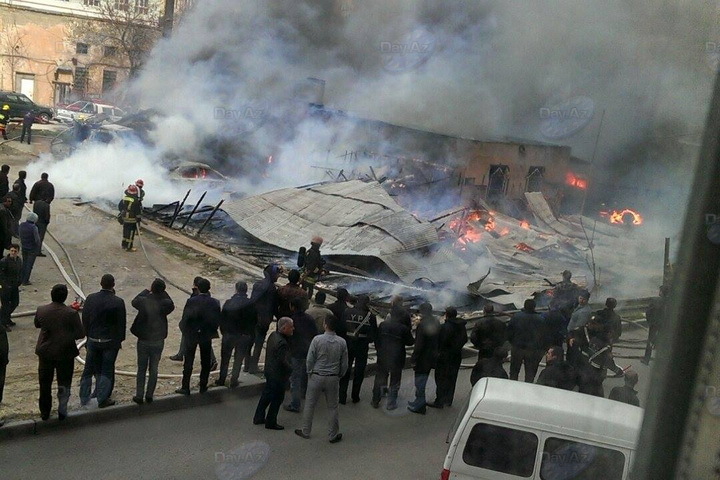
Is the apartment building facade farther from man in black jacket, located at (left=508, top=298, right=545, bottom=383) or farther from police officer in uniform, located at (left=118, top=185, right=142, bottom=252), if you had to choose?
man in black jacket, located at (left=508, top=298, right=545, bottom=383)

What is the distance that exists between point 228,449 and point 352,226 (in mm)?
6675

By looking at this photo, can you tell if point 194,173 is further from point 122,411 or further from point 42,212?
point 122,411

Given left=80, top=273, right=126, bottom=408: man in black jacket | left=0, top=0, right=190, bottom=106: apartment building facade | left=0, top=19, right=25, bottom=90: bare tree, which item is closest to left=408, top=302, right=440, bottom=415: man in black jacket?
left=80, top=273, right=126, bottom=408: man in black jacket

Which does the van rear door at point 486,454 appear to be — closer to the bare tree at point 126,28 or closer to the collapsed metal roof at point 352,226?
the collapsed metal roof at point 352,226

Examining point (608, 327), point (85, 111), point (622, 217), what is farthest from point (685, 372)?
point (85, 111)

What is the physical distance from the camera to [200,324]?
22.3 ft

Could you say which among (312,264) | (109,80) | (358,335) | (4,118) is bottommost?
(358,335)

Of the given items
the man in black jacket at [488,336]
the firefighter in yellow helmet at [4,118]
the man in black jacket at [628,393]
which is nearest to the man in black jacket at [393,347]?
the man in black jacket at [488,336]

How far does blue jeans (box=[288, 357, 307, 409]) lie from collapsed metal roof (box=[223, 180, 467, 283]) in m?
4.27

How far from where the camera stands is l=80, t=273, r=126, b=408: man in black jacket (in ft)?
20.4

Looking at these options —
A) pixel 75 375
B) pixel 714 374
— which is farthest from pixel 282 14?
pixel 714 374

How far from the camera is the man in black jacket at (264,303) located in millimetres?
7363

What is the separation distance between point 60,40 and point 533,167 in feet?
80.9

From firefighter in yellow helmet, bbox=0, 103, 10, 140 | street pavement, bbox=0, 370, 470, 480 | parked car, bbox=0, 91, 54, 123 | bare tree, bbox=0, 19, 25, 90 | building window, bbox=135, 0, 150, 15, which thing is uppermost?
building window, bbox=135, 0, 150, 15
